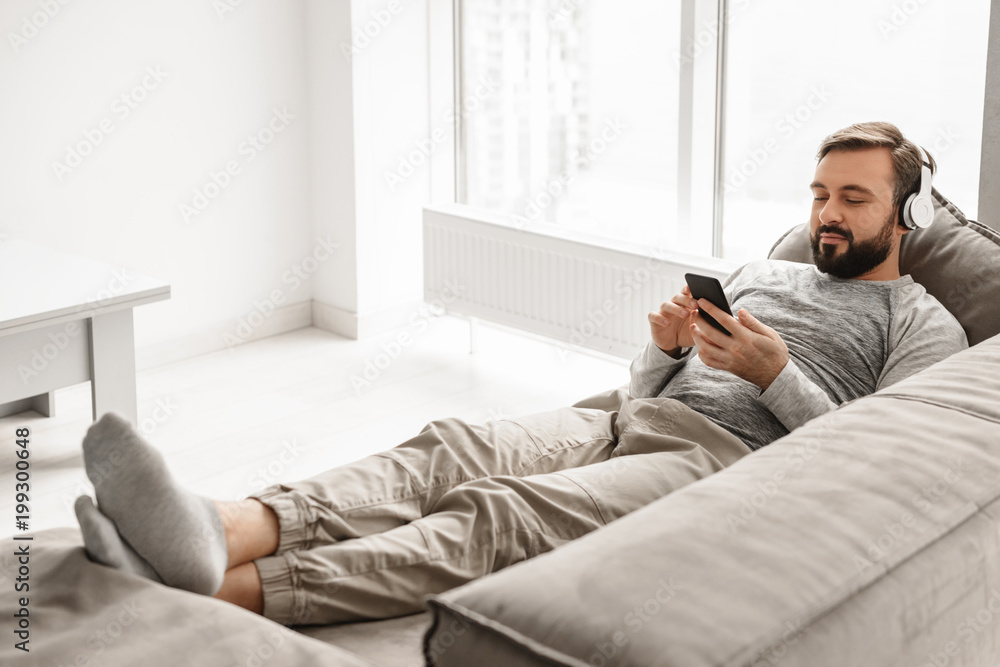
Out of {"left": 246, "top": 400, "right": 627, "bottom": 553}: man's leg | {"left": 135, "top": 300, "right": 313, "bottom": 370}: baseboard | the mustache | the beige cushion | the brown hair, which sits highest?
the brown hair

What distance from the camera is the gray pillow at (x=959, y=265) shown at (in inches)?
74.7

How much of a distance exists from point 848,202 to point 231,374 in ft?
7.37

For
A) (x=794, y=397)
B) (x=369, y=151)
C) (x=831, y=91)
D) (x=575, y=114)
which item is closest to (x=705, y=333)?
(x=794, y=397)

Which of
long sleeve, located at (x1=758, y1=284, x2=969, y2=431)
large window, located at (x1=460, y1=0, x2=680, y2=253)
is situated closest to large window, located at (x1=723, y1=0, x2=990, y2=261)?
large window, located at (x1=460, y1=0, x2=680, y2=253)

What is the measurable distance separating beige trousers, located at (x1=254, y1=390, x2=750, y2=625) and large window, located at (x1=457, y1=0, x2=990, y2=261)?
147 cm

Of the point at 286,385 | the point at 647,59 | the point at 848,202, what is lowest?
the point at 286,385

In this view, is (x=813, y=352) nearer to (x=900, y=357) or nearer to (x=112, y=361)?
(x=900, y=357)

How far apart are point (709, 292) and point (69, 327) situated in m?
1.67

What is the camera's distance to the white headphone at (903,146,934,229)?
6.42 ft

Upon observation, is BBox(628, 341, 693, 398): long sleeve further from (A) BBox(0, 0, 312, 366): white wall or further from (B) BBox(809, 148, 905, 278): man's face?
(A) BBox(0, 0, 312, 366): white wall

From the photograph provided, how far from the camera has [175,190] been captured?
3570mm

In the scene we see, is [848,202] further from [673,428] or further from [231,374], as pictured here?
[231,374]

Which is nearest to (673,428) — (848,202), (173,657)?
(848,202)

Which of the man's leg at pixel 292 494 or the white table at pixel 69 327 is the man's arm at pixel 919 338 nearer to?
the man's leg at pixel 292 494
